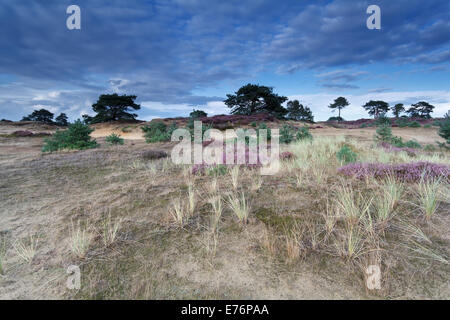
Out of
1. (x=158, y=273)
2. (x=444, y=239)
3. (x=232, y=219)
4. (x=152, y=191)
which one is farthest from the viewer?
(x=152, y=191)

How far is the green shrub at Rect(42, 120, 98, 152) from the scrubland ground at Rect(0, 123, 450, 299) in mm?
7188

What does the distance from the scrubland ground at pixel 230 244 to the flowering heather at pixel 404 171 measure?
0.38 metres

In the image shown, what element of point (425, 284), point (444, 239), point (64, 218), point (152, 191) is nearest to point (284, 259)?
point (425, 284)

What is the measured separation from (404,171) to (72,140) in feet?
43.2

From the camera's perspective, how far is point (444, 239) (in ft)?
8.13

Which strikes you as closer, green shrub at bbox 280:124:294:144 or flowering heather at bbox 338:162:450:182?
flowering heather at bbox 338:162:450:182

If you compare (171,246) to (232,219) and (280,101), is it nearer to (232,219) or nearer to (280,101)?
(232,219)

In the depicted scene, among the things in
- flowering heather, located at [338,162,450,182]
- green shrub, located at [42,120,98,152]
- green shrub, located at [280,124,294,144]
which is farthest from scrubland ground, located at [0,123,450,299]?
green shrub, located at [280,124,294,144]

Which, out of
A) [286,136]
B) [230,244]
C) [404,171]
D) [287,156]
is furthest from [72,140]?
[404,171]

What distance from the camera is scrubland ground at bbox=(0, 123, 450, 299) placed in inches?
79.7

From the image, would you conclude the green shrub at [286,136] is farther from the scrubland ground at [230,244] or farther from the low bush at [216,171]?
the scrubland ground at [230,244]

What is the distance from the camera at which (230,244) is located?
264 centimetres

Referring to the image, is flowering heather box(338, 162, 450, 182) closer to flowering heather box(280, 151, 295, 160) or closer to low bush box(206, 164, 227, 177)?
flowering heather box(280, 151, 295, 160)
